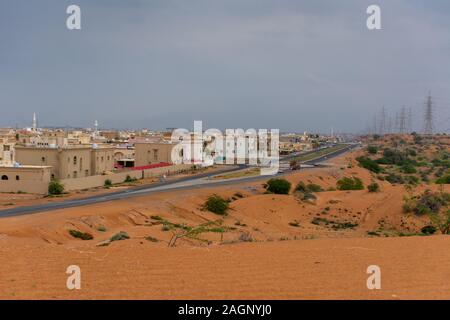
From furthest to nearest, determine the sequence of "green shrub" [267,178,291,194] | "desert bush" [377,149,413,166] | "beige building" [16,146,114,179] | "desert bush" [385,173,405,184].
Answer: "desert bush" [377,149,413,166]
"desert bush" [385,173,405,184]
"beige building" [16,146,114,179]
"green shrub" [267,178,291,194]

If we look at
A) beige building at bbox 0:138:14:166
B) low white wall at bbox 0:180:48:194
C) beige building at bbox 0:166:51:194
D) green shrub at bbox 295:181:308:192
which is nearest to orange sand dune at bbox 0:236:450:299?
low white wall at bbox 0:180:48:194

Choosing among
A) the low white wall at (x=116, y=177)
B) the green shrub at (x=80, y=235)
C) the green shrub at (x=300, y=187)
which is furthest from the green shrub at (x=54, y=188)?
the green shrub at (x=300, y=187)

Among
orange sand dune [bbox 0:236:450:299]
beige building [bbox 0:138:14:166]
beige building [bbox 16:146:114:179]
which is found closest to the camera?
orange sand dune [bbox 0:236:450:299]

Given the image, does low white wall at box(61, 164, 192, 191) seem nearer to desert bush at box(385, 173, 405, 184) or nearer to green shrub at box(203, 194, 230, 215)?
green shrub at box(203, 194, 230, 215)

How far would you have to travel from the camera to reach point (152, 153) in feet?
244

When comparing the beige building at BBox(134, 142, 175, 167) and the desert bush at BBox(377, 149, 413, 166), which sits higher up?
the beige building at BBox(134, 142, 175, 167)

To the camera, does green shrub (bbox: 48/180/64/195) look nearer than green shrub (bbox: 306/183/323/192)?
Yes

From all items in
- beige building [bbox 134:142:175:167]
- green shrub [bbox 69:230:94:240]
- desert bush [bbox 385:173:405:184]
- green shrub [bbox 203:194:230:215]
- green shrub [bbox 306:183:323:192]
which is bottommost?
desert bush [bbox 385:173:405:184]

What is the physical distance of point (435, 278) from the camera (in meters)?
9.98

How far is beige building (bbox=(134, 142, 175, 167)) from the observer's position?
2921 inches

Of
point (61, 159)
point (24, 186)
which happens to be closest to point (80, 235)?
point (24, 186)

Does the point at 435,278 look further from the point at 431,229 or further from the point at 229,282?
the point at 431,229

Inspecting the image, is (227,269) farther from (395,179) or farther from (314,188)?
(395,179)

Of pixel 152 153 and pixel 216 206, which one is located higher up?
pixel 152 153
